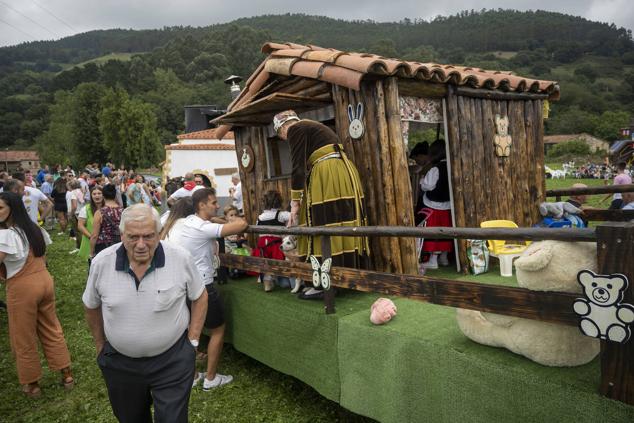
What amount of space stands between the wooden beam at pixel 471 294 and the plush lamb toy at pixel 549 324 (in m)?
0.07

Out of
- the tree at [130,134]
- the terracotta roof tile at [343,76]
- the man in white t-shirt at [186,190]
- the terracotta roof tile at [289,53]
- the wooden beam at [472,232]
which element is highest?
the tree at [130,134]

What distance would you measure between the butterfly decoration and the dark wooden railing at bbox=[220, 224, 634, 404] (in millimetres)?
190

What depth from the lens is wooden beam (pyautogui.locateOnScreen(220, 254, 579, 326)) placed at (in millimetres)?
2336

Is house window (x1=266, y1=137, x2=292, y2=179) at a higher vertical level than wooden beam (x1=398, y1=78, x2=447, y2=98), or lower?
lower

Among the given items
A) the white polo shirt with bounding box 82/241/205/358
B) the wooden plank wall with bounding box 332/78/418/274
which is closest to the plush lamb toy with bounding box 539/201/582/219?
the wooden plank wall with bounding box 332/78/418/274

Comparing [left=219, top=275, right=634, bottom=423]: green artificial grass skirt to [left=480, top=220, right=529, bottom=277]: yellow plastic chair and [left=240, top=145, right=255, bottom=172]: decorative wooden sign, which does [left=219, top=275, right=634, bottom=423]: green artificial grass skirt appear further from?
[left=240, top=145, right=255, bottom=172]: decorative wooden sign

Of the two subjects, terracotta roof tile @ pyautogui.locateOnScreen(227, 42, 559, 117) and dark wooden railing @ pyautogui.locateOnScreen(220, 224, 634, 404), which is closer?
dark wooden railing @ pyautogui.locateOnScreen(220, 224, 634, 404)

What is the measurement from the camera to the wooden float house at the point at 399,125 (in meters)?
4.92

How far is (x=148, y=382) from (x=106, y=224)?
12.7ft

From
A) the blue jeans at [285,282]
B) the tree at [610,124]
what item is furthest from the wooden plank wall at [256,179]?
the tree at [610,124]

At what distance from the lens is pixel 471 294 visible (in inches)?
106

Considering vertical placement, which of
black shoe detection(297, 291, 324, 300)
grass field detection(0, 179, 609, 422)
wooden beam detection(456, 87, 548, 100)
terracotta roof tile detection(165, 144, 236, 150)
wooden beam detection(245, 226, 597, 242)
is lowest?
grass field detection(0, 179, 609, 422)

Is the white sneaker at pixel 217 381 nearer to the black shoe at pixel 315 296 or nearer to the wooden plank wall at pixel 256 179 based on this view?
the black shoe at pixel 315 296

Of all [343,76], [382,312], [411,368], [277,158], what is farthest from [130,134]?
[411,368]
